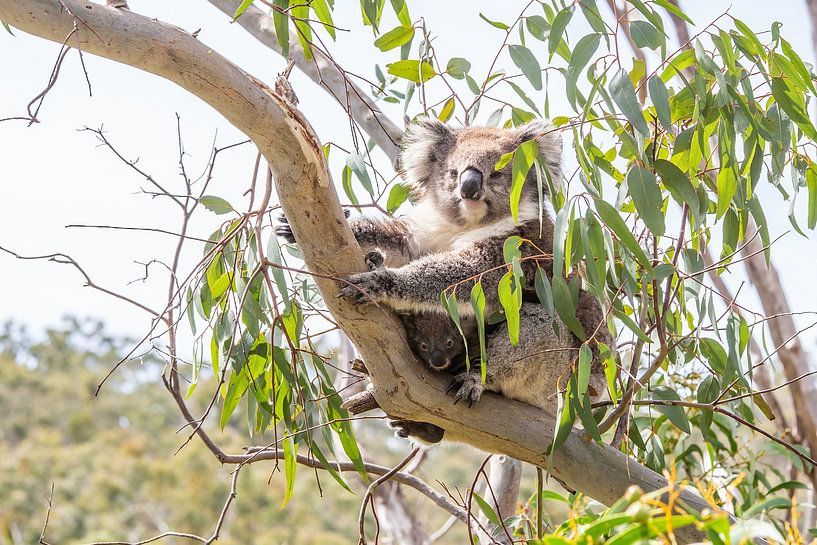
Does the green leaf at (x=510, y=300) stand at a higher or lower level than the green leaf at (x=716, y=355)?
higher

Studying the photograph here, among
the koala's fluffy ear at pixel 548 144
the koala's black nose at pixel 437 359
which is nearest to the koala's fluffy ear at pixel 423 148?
the koala's fluffy ear at pixel 548 144

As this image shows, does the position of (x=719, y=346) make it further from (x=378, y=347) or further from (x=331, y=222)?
(x=331, y=222)

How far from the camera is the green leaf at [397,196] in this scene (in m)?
3.48

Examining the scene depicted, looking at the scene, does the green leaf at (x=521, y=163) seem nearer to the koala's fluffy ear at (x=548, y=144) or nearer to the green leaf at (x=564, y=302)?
the green leaf at (x=564, y=302)

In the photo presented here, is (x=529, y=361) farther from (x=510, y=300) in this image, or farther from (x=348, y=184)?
(x=348, y=184)

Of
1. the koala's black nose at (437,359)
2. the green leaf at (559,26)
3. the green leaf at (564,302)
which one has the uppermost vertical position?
the green leaf at (559,26)

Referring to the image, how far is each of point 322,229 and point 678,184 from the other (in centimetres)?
92

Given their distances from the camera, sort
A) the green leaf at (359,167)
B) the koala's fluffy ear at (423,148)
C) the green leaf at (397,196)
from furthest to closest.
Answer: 1. the green leaf at (397,196)
2. the koala's fluffy ear at (423,148)
3. the green leaf at (359,167)

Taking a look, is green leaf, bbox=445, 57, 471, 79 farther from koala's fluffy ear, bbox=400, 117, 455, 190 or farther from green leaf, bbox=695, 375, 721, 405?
green leaf, bbox=695, 375, 721, 405

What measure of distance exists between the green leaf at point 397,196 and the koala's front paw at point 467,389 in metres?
1.21

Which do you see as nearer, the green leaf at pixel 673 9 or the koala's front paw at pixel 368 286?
the green leaf at pixel 673 9

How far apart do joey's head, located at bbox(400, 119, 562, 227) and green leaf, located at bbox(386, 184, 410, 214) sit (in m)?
0.05

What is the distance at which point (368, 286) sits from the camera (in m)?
2.35

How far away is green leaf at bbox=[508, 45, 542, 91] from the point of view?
2678 millimetres
